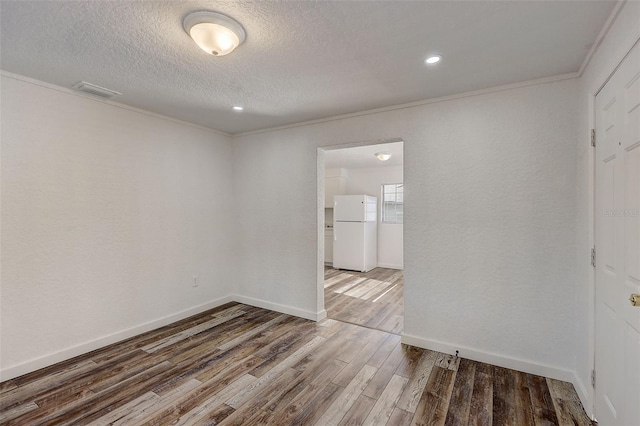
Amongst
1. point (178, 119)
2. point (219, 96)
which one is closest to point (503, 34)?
point (219, 96)

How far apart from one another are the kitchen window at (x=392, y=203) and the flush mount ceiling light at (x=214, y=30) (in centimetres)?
554

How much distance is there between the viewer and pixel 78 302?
106 inches

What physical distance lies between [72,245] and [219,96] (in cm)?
197

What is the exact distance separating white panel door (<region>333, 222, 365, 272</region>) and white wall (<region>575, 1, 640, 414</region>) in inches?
167

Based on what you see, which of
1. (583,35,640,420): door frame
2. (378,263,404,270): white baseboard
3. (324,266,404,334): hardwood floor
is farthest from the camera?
(378,263,404,270): white baseboard

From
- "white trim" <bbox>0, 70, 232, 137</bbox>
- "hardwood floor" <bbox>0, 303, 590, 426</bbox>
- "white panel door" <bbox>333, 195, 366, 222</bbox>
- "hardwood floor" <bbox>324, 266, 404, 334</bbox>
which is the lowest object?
"hardwood floor" <bbox>0, 303, 590, 426</bbox>

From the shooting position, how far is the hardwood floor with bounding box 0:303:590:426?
1907 millimetres

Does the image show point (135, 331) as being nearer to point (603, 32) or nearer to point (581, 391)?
point (581, 391)

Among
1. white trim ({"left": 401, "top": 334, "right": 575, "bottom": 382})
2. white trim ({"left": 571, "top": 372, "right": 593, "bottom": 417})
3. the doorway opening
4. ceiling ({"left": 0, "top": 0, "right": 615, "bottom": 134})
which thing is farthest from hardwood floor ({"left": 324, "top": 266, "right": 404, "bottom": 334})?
ceiling ({"left": 0, "top": 0, "right": 615, "bottom": 134})

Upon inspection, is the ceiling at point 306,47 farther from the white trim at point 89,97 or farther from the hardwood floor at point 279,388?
the hardwood floor at point 279,388

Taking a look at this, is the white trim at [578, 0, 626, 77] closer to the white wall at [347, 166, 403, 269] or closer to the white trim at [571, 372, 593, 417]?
the white trim at [571, 372, 593, 417]

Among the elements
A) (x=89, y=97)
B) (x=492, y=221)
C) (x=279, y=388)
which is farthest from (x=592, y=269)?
(x=89, y=97)

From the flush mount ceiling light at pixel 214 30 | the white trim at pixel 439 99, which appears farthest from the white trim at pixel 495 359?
the flush mount ceiling light at pixel 214 30

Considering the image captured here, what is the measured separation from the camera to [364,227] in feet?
20.8
